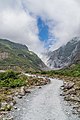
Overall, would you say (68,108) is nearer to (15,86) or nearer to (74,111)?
(74,111)

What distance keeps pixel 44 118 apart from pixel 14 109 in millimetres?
7505

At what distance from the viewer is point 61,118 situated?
33625 mm

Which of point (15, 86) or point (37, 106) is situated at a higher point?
point (15, 86)

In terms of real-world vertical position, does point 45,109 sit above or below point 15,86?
below

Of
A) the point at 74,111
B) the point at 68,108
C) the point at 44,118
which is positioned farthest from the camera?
the point at 68,108

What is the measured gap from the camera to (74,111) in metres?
38.2

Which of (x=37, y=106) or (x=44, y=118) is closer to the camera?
(x=44, y=118)

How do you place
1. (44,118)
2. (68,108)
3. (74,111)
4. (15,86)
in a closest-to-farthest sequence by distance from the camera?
1. (44,118)
2. (74,111)
3. (68,108)
4. (15,86)

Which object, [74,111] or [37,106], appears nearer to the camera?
[74,111]

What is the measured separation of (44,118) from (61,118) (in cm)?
239

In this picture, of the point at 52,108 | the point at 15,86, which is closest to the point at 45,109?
the point at 52,108

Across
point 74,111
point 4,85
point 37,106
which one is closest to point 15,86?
point 4,85

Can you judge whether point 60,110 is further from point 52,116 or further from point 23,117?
point 23,117

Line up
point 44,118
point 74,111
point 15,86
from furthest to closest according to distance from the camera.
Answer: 1. point 15,86
2. point 74,111
3. point 44,118
